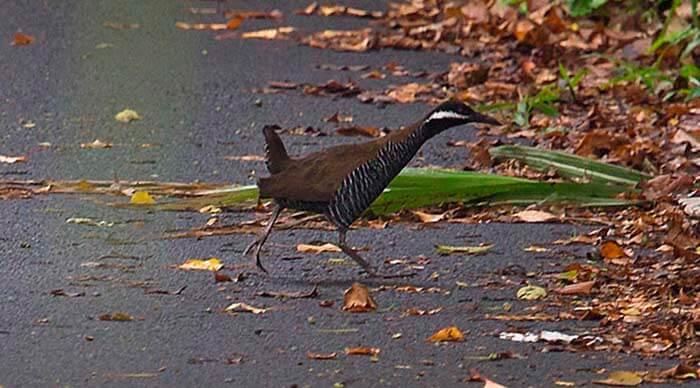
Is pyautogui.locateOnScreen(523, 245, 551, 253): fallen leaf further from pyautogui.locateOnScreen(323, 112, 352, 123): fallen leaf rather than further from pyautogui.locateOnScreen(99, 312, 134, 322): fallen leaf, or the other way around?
pyautogui.locateOnScreen(323, 112, 352, 123): fallen leaf

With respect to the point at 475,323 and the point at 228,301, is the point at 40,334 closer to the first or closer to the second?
the point at 228,301

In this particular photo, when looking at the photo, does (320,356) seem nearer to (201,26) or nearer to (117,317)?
(117,317)

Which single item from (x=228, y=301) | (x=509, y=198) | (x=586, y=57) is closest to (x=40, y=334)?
(x=228, y=301)

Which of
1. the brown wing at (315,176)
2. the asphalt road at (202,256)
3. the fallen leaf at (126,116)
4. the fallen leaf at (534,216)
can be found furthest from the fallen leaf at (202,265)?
the fallen leaf at (126,116)

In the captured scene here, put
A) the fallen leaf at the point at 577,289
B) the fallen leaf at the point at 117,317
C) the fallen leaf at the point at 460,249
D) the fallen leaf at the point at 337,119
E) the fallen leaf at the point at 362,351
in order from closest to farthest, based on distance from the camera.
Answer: the fallen leaf at the point at 362,351 → the fallen leaf at the point at 117,317 → the fallen leaf at the point at 577,289 → the fallen leaf at the point at 460,249 → the fallen leaf at the point at 337,119

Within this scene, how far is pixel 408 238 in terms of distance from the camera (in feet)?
22.4

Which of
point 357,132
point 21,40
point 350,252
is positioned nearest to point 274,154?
point 350,252

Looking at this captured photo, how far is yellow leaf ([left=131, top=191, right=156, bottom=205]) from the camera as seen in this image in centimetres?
721

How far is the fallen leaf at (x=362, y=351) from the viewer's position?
5289mm

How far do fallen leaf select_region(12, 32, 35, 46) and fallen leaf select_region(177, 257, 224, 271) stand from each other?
4797 mm

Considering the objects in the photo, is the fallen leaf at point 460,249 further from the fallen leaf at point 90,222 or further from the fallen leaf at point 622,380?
the fallen leaf at point 622,380

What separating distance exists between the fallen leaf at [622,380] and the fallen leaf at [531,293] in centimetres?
92

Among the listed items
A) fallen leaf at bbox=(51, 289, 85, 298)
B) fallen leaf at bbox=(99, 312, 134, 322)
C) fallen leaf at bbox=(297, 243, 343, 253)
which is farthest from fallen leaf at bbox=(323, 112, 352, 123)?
fallen leaf at bbox=(99, 312, 134, 322)

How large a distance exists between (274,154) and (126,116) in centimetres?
281
